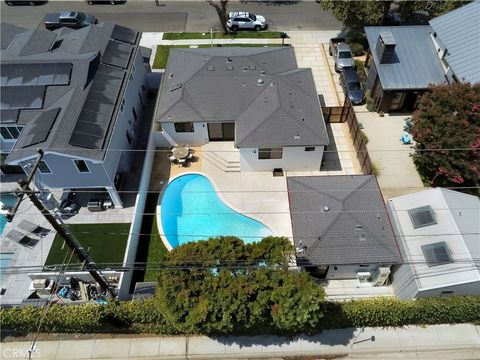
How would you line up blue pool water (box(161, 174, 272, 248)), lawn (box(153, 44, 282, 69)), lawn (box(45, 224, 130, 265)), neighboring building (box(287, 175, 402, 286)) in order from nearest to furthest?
1. neighboring building (box(287, 175, 402, 286))
2. lawn (box(45, 224, 130, 265))
3. blue pool water (box(161, 174, 272, 248))
4. lawn (box(153, 44, 282, 69))

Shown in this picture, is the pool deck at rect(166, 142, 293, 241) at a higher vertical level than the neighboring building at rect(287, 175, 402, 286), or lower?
lower

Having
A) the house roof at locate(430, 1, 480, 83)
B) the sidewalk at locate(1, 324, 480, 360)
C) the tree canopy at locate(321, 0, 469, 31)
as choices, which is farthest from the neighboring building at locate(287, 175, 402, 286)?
the tree canopy at locate(321, 0, 469, 31)

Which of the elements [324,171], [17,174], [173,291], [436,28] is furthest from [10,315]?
[436,28]

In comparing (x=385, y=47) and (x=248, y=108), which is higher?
(x=385, y=47)

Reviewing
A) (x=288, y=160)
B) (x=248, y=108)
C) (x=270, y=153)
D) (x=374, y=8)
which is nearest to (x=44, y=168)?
(x=248, y=108)

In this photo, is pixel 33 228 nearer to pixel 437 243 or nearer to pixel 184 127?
pixel 184 127

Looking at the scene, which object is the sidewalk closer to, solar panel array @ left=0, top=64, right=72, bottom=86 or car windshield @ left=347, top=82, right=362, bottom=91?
solar panel array @ left=0, top=64, right=72, bottom=86

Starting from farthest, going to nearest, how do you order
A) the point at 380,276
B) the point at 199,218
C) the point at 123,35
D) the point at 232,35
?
the point at 232,35 < the point at 123,35 < the point at 199,218 < the point at 380,276
